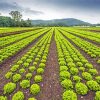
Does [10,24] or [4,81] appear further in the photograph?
[10,24]

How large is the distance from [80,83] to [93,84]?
0.86 metres

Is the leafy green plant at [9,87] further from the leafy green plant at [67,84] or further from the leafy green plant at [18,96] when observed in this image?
the leafy green plant at [67,84]

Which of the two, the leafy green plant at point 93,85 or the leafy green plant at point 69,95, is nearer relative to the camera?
the leafy green plant at point 69,95

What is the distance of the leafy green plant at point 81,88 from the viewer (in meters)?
9.86

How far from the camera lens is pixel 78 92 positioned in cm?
991

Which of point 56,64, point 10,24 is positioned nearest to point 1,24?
point 10,24

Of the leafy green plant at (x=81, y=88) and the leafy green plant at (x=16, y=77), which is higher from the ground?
the leafy green plant at (x=81, y=88)

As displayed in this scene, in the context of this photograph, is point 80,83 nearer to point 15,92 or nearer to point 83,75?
point 83,75

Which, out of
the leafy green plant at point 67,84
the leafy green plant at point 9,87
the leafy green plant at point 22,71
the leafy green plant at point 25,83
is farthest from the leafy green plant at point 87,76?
the leafy green plant at point 9,87

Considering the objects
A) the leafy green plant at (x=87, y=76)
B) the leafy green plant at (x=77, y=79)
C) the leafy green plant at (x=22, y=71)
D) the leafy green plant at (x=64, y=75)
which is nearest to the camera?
the leafy green plant at (x=77, y=79)

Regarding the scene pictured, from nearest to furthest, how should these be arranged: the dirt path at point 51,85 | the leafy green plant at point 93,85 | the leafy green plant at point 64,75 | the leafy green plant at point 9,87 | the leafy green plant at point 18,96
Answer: the leafy green plant at point 18,96 < the dirt path at point 51,85 < the leafy green plant at point 9,87 < the leafy green plant at point 93,85 < the leafy green plant at point 64,75

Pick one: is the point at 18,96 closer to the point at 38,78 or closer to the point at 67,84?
the point at 38,78

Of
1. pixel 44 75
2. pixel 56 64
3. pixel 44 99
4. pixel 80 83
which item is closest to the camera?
pixel 44 99

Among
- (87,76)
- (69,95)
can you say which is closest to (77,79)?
(87,76)
